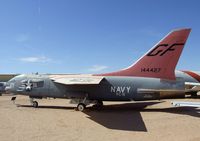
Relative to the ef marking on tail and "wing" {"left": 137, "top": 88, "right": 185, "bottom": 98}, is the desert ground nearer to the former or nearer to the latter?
"wing" {"left": 137, "top": 88, "right": 185, "bottom": 98}

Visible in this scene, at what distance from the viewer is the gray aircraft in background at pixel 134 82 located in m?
18.7

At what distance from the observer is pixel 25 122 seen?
14500mm

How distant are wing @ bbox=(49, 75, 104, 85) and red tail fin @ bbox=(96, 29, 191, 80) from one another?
2786 mm

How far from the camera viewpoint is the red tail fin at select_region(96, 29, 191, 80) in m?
18.5

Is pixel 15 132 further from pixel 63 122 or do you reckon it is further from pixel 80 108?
pixel 80 108

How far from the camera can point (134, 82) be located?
19.7m

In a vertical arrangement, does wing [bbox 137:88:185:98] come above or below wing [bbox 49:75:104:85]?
below

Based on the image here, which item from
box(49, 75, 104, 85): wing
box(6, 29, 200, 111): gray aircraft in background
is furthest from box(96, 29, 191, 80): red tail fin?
box(49, 75, 104, 85): wing

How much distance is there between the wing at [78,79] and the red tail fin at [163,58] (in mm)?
2786

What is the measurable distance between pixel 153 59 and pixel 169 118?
5.23 meters

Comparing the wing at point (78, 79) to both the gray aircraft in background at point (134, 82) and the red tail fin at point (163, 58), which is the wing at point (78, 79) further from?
the red tail fin at point (163, 58)

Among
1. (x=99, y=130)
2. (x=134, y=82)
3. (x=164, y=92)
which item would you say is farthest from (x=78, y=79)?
(x=99, y=130)

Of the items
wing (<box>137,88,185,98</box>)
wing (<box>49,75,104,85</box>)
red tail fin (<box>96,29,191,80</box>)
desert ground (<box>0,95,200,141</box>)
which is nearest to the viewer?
Result: desert ground (<box>0,95,200,141</box>)

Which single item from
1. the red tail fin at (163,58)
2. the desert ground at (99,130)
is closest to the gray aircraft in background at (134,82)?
the red tail fin at (163,58)
